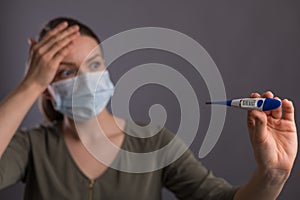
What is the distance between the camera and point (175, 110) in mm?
1512

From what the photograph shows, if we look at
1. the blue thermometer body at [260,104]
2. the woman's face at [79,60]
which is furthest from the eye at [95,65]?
the blue thermometer body at [260,104]

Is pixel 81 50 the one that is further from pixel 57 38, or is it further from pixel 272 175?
pixel 272 175

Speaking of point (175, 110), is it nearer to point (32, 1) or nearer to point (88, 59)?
point (88, 59)

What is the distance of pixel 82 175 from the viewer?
3.61 ft

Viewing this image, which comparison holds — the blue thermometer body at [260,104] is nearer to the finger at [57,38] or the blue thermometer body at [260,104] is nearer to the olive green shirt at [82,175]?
the olive green shirt at [82,175]

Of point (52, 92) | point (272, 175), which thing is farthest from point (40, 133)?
point (272, 175)

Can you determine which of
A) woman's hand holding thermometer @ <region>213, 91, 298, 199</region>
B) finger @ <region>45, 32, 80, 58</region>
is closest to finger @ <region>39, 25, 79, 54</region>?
finger @ <region>45, 32, 80, 58</region>

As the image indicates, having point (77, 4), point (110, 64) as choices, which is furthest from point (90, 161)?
point (77, 4)

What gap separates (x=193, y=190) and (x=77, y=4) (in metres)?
0.91

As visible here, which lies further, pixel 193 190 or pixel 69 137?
pixel 69 137

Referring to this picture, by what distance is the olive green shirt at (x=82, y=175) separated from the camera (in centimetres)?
108

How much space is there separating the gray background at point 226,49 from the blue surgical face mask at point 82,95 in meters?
0.40

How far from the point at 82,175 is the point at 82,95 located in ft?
0.66

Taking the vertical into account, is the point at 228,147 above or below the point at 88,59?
below
